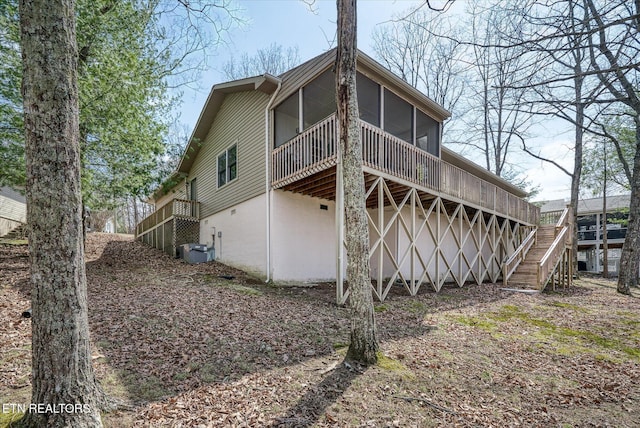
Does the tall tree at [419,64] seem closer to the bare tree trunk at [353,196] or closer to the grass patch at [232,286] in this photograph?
the grass patch at [232,286]

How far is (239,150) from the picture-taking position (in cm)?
1155

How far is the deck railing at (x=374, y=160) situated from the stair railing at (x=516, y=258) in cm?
272

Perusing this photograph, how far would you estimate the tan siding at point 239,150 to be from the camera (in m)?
10.4

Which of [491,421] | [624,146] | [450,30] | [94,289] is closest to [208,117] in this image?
[94,289]

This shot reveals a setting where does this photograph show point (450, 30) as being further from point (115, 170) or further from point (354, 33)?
point (115, 170)

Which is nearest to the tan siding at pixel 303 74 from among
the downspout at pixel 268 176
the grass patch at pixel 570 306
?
the downspout at pixel 268 176

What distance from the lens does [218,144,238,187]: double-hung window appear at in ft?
39.1

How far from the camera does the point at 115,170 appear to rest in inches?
376

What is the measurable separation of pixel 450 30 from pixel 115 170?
9.53 metres

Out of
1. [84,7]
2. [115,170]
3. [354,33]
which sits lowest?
[115,170]

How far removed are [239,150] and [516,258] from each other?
11.9 m

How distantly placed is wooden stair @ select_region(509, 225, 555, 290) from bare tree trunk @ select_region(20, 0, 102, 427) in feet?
41.5

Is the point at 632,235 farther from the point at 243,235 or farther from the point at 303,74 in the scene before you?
the point at 243,235

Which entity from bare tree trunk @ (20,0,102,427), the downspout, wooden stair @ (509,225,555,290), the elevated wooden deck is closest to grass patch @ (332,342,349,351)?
bare tree trunk @ (20,0,102,427)
